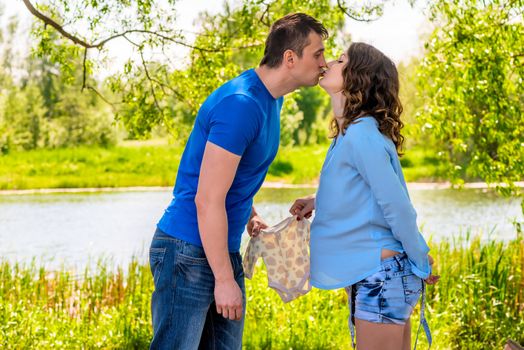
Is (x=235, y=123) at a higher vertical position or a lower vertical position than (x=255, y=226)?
higher

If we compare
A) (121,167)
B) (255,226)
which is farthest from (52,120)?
(255,226)

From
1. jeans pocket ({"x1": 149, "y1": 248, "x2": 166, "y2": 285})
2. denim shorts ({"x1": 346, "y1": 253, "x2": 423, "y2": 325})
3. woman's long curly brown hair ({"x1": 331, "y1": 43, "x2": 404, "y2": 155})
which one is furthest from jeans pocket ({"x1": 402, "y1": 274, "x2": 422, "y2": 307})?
jeans pocket ({"x1": 149, "y1": 248, "x2": 166, "y2": 285})

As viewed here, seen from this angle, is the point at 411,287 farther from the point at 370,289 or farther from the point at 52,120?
the point at 52,120

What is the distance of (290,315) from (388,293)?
2796mm

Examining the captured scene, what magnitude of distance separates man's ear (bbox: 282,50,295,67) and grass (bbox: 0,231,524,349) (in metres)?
2.59

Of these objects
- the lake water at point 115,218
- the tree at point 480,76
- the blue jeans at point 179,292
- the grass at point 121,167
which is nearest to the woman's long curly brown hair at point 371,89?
the blue jeans at point 179,292

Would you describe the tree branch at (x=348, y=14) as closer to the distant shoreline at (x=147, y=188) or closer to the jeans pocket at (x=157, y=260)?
the jeans pocket at (x=157, y=260)

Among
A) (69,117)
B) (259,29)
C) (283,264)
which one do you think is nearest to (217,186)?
(283,264)

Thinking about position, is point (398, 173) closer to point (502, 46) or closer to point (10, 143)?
point (502, 46)

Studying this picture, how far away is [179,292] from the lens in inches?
87.7

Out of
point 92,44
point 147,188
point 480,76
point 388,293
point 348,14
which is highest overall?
point 348,14

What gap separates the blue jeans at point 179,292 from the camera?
2215 mm

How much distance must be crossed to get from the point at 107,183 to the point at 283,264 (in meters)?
20.3

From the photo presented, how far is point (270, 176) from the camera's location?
76.6ft
